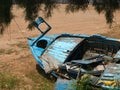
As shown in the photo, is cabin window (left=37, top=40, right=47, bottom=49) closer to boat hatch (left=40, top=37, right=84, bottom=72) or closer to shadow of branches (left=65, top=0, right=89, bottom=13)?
boat hatch (left=40, top=37, right=84, bottom=72)

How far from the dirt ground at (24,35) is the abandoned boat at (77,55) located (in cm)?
79

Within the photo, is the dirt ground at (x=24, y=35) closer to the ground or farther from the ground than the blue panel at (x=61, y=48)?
closer to the ground

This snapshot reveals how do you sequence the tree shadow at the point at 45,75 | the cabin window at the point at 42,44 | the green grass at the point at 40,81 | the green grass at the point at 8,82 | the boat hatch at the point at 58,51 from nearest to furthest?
1. the green grass at the point at 8,82
2. the green grass at the point at 40,81
3. the boat hatch at the point at 58,51
4. the tree shadow at the point at 45,75
5. the cabin window at the point at 42,44

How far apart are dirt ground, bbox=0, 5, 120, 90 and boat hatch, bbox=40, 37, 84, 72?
804 millimetres

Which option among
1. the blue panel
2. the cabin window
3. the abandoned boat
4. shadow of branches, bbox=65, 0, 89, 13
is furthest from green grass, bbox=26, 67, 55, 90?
shadow of branches, bbox=65, 0, 89, 13

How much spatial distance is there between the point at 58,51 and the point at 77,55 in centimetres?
67

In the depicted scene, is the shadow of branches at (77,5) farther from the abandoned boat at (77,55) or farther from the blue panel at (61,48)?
the blue panel at (61,48)

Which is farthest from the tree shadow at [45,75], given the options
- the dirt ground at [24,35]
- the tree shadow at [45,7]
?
the tree shadow at [45,7]

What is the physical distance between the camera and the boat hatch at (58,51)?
10.9 meters

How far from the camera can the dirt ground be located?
10648 millimetres

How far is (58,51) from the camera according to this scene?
1156 cm

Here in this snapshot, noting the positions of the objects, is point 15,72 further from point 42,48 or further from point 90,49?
point 90,49

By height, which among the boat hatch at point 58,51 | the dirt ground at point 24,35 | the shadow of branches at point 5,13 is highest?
the shadow of branches at point 5,13

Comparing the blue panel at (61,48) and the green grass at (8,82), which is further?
the blue panel at (61,48)
